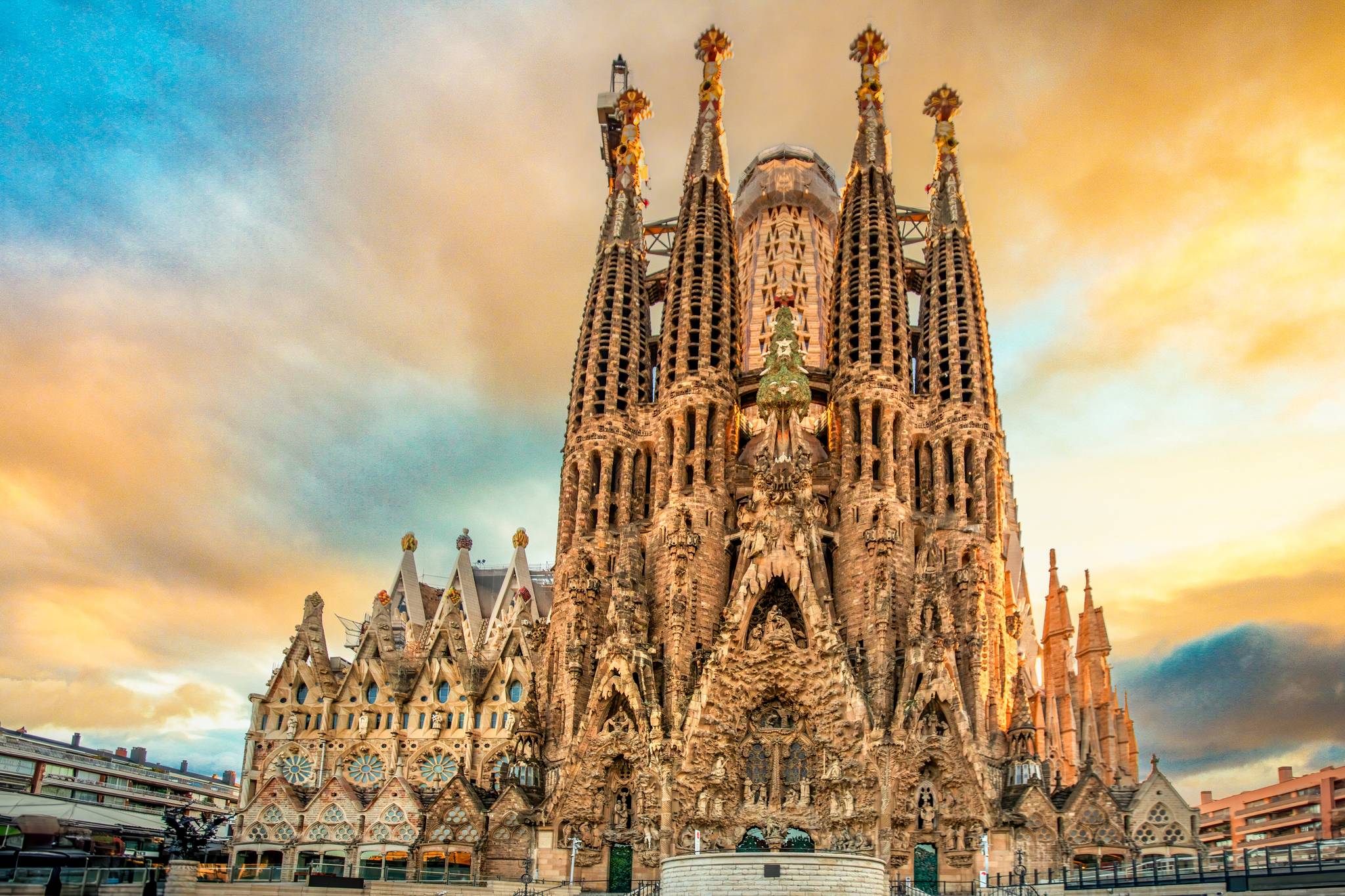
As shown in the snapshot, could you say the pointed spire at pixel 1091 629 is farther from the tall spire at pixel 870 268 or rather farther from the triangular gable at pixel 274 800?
the triangular gable at pixel 274 800

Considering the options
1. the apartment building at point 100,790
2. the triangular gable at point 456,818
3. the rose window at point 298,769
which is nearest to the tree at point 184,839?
the apartment building at point 100,790

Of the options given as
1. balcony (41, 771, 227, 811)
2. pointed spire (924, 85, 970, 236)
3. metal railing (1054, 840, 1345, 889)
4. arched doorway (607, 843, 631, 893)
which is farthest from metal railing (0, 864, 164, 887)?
pointed spire (924, 85, 970, 236)

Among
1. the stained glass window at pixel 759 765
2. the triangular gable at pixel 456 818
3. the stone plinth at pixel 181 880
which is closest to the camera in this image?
the stone plinth at pixel 181 880

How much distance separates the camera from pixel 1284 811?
105 meters

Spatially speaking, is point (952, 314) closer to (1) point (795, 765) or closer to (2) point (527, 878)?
(1) point (795, 765)

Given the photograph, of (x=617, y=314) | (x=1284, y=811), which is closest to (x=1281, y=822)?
(x=1284, y=811)

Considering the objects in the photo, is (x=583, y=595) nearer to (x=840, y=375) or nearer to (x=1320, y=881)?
(x=840, y=375)

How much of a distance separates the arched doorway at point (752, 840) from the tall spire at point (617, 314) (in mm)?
24970

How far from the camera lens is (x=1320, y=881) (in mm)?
27688

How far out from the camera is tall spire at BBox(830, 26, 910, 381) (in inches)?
2650

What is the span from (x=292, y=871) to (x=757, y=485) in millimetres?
28320

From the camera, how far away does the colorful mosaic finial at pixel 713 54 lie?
82.3 m

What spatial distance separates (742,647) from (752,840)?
9.20 meters

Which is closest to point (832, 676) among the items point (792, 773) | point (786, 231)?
point (792, 773)
